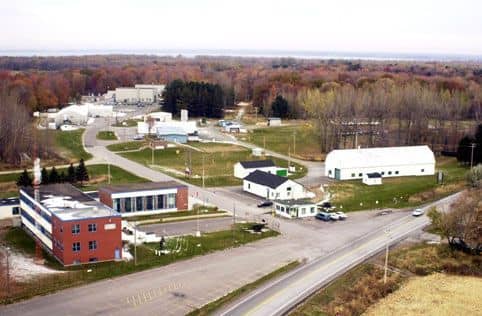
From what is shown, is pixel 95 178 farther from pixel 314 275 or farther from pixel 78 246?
pixel 314 275

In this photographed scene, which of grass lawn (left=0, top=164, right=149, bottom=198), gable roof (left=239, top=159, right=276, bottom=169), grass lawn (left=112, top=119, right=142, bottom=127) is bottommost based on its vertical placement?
grass lawn (left=0, top=164, right=149, bottom=198)

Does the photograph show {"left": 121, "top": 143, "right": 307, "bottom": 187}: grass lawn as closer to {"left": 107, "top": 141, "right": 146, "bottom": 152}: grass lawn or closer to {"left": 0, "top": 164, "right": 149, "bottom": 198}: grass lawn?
{"left": 107, "top": 141, "right": 146, "bottom": 152}: grass lawn

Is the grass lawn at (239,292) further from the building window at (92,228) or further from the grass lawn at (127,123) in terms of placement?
the grass lawn at (127,123)

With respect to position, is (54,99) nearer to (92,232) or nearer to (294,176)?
(294,176)

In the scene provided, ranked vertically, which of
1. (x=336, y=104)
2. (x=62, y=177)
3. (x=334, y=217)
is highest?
(x=336, y=104)

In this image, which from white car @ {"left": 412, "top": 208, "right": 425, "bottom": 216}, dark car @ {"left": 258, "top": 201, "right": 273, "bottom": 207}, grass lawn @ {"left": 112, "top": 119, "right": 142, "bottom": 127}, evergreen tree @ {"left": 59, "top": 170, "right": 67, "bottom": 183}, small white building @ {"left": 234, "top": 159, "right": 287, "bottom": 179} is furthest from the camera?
grass lawn @ {"left": 112, "top": 119, "right": 142, "bottom": 127}

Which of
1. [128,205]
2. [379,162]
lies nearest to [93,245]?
[128,205]

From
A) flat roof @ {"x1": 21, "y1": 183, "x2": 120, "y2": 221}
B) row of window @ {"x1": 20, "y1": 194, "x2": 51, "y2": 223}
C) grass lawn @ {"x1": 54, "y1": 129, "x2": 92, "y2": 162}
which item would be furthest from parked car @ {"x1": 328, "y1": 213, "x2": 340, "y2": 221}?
grass lawn @ {"x1": 54, "y1": 129, "x2": 92, "y2": 162}
